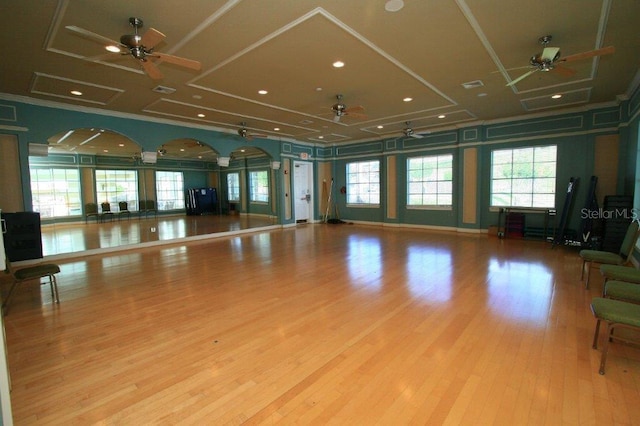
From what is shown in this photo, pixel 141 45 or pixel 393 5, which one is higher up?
pixel 393 5

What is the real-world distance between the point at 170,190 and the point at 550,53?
15707 millimetres

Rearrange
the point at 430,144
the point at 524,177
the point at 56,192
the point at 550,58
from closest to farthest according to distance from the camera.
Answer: the point at 550,58 → the point at 524,177 → the point at 430,144 → the point at 56,192

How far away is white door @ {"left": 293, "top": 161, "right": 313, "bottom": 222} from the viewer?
11469 millimetres

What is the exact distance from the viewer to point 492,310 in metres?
3.47

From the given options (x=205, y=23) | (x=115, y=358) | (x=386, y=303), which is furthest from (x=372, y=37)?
(x=115, y=358)

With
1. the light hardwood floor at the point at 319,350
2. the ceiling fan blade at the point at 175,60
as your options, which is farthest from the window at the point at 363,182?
the ceiling fan blade at the point at 175,60

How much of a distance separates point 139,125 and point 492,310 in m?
8.15

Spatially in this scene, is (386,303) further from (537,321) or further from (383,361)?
(537,321)

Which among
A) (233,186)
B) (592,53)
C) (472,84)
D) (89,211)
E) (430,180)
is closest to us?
(592,53)

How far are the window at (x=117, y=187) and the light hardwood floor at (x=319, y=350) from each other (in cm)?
963

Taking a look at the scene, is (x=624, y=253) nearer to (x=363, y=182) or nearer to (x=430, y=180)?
(x=430, y=180)

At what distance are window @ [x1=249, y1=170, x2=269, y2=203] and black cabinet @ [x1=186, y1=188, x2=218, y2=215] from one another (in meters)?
2.70

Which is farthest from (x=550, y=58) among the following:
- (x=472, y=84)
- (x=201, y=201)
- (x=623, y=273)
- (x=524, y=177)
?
(x=201, y=201)

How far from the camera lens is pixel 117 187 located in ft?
45.0
